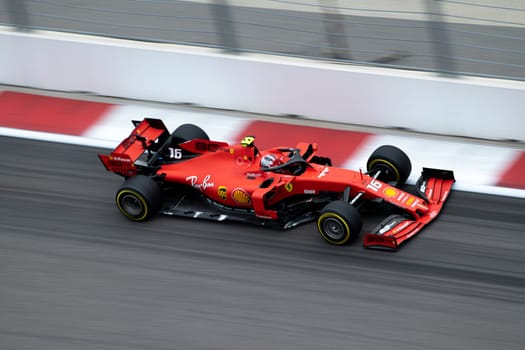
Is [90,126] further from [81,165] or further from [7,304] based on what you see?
[7,304]

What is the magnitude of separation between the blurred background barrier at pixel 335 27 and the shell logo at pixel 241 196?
7.29ft

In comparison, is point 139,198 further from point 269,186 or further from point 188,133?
point 269,186

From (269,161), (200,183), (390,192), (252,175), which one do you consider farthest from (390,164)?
(200,183)

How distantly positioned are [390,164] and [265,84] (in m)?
2.17

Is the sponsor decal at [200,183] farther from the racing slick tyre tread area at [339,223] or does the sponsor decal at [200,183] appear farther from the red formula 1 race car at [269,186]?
the racing slick tyre tread area at [339,223]

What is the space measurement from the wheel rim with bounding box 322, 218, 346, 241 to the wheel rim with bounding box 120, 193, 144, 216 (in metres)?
1.72

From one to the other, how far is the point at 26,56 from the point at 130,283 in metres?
4.30

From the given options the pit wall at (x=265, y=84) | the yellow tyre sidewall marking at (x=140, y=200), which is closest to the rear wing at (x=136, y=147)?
the yellow tyre sidewall marking at (x=140, y=200)

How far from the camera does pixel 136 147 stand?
8.40 m

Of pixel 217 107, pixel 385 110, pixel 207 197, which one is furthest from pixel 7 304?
pixel 385 110

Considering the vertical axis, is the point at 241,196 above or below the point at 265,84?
below

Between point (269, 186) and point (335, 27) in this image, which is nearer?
point (269, 186)

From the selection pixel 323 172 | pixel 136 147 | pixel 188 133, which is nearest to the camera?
pixel 323 172

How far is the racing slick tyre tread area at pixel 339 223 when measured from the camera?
23.8 ft
